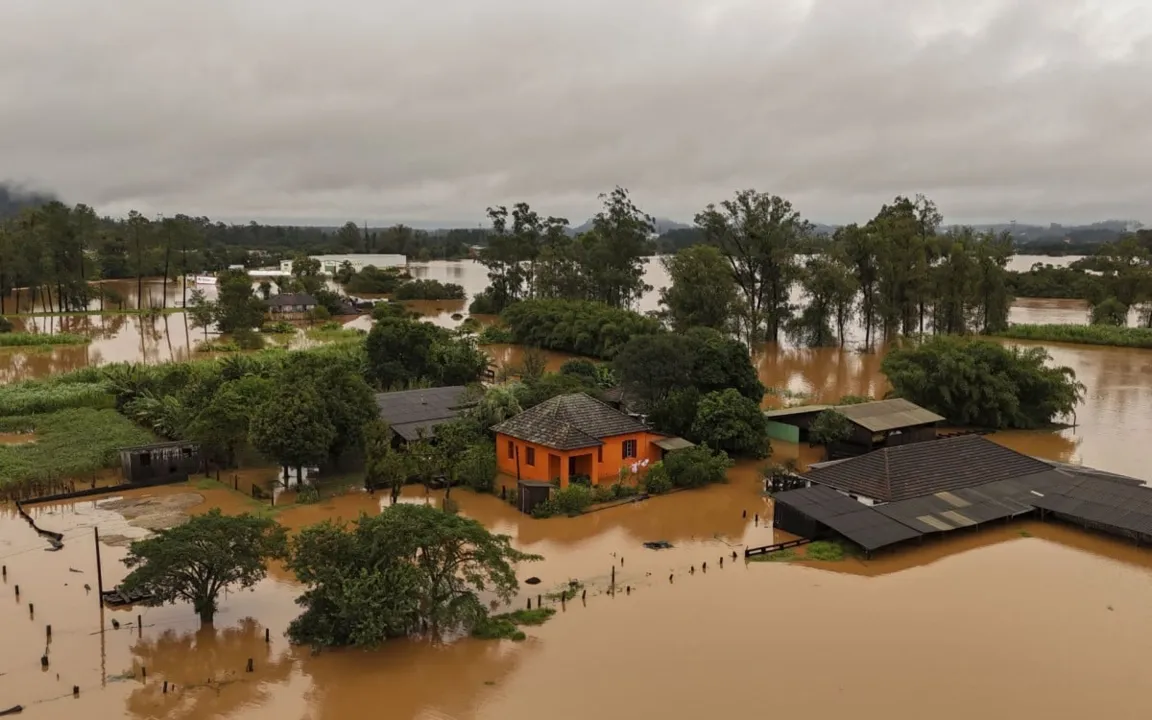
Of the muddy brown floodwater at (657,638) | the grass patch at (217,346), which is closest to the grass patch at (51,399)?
the muddy brown floodwater at (657,638)

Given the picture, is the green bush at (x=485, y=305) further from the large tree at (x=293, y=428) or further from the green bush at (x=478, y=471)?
the large tree at (x=293, y=428)

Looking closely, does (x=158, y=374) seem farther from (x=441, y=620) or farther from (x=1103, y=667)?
(x=1103, y=667)

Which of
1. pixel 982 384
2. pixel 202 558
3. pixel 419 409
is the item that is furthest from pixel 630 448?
pixel 982 384

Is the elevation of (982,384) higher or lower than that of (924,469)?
higher

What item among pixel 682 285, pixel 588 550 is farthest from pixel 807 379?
pixel 588 550

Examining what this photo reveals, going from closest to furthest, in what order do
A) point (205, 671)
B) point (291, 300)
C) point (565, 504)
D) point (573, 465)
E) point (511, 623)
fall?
point (205, 671)
point (511, 623)
point (565, 504)
point (573, 465)
point (291, 300)

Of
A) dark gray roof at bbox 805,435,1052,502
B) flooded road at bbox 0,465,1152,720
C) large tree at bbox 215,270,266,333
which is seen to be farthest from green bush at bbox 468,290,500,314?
flooded road at bbox 0,465,1152,720

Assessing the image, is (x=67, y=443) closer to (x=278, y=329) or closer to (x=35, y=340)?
(x=35, y=340)
